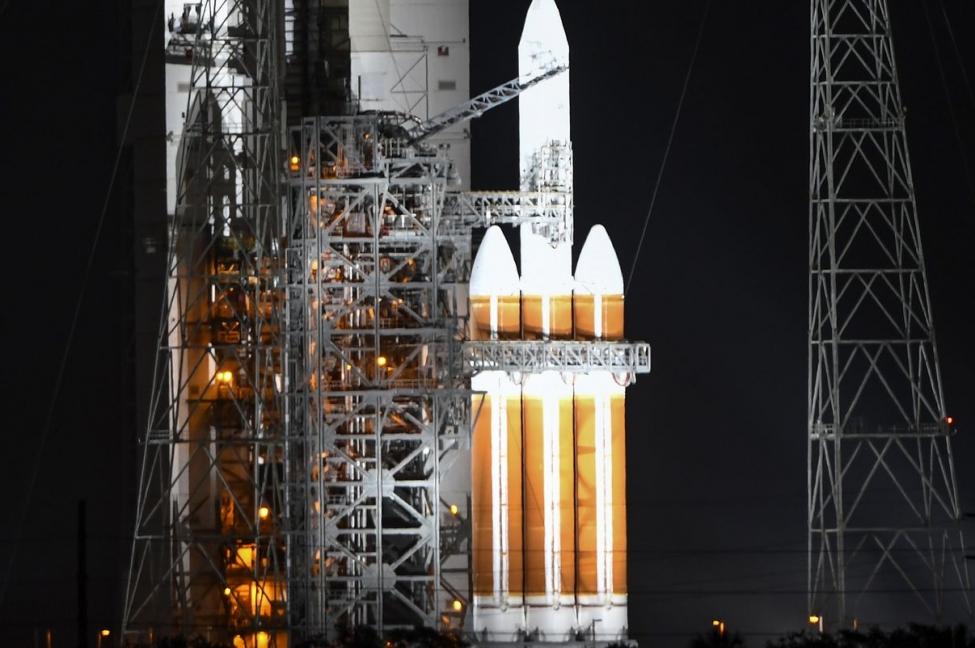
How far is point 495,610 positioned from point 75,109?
16136 mm

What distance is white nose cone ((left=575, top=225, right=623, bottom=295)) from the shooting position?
5712 centimetres

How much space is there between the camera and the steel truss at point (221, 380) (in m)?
50.7

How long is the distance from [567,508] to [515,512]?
1.27m

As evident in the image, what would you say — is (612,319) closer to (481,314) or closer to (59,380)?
(481,314)

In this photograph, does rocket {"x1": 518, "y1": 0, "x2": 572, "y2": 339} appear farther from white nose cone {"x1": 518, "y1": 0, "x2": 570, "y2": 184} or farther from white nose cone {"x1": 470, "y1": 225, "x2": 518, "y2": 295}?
white nose cone {"x1": 470, "y1": 225, "x2": 518, "y2": 295}

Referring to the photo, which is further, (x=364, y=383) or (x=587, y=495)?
(x=587, y=495)

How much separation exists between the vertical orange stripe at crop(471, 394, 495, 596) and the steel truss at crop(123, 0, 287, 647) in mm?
4848

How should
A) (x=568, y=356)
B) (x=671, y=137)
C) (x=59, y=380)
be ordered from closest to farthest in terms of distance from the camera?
(x=568, y=356) < (x=59, y=380) < (x=671, y=137)

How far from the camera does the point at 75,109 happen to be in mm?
58438

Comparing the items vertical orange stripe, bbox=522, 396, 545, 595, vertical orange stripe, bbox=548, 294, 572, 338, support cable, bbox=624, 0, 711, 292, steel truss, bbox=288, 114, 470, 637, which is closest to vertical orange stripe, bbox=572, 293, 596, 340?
vertical orange stripe, bbox=548, 294, 572, 338

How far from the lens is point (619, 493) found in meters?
57.1

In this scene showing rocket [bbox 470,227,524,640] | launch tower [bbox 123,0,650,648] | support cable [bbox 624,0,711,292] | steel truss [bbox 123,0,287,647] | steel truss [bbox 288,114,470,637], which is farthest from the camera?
support cable [bbox 624,0,711,292]

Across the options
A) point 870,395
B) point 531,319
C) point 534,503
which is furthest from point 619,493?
point 870,395

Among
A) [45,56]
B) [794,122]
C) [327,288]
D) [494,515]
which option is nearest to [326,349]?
[327,288]
